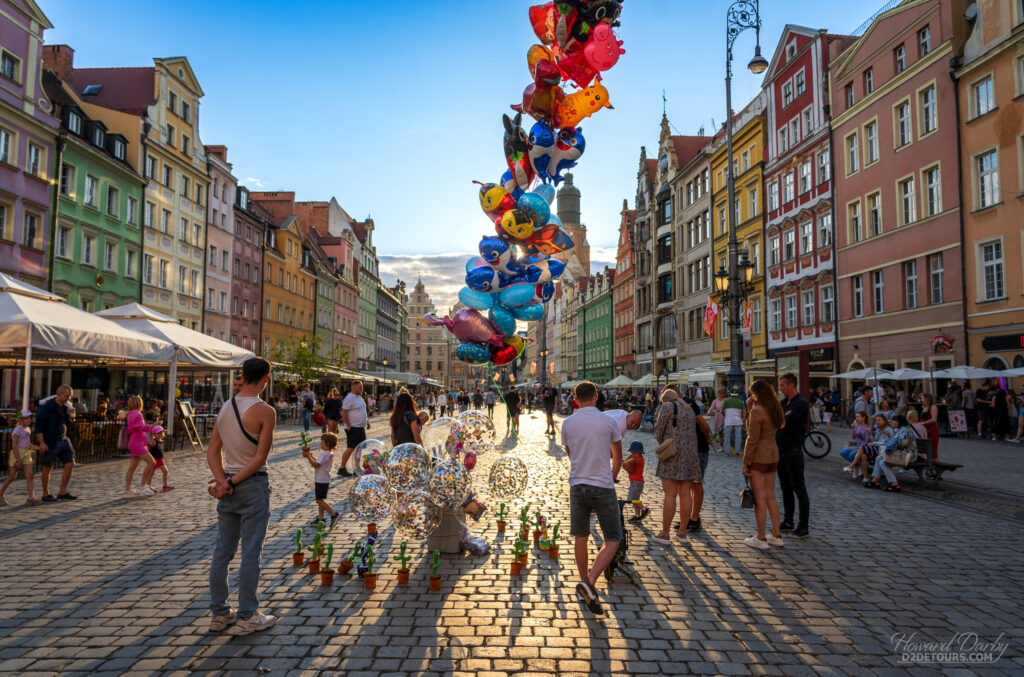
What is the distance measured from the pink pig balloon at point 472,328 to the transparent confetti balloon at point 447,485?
387cm

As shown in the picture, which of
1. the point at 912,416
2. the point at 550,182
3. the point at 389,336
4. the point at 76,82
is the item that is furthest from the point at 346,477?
the point at 389,336

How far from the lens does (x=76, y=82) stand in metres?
Answer: 35.5

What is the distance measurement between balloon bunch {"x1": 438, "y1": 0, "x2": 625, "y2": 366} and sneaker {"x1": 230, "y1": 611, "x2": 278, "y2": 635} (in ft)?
19.7

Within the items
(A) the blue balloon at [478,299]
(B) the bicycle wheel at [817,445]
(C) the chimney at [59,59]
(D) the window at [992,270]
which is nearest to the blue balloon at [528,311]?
(A) the blue balloon at [478,299]

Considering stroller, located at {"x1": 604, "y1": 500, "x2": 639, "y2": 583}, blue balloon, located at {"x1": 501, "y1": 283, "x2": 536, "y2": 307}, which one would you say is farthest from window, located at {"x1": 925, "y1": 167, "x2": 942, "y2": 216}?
stroller, located at {"x1": 604, "y1": 500, "x2": 639, "y2": 583}

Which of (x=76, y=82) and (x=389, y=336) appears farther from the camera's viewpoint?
(x=389, y=336)

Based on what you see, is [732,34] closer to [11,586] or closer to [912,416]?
[912,416]

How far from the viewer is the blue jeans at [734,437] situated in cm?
1719

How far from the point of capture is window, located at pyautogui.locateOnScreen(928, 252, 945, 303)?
24156 millimetres

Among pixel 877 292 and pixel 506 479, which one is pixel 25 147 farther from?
pixel 877 292

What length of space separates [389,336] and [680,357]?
51586 mm

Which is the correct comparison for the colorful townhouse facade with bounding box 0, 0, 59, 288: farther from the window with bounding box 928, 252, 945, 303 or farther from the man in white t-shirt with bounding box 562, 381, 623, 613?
the window with bounding box 928, 252, 945, 303

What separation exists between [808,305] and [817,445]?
19227 millimetres

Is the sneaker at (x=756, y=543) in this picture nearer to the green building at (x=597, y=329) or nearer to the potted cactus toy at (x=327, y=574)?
the potted cactus toy at (x=327, y=574)
